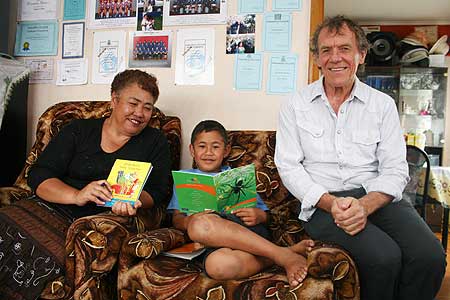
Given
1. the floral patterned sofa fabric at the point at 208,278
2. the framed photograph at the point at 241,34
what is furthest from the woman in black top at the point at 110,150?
the framed photograph at the point at 241,34

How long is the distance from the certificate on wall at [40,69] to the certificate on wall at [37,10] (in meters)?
0.26

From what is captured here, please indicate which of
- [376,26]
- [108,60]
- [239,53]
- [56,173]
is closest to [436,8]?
[376,26]

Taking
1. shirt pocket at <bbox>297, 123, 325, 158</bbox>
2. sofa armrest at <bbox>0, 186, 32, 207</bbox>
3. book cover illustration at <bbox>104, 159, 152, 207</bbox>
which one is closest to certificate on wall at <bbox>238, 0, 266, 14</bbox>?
shirt pocket at <bbox>297, 123, 325, 158</bbox>

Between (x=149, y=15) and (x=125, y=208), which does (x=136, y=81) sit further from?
(x=149, y=15)

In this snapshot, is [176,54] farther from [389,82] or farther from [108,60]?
[389,82]

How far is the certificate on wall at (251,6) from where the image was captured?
7.16 ft

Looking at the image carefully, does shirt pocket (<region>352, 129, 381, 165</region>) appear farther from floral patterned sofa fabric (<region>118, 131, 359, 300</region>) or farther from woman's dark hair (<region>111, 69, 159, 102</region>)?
woman's dark hair (<region>111, 69, 159, 102</region>)

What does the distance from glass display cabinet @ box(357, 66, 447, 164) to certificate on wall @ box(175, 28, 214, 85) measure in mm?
3184

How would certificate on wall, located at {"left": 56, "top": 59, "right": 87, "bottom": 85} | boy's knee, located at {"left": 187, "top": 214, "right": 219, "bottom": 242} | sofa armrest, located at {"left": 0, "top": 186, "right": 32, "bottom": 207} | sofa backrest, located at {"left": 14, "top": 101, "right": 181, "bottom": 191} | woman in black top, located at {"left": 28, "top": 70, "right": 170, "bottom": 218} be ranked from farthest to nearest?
certificate on wall, located at {"left": 56, "top": 59, "right": 87, "bottom": 85} < sofa backrest, located at {"left": 14, "top": 101, "right": 181, "bottom": 191} < sofa armrest, located at {"left": 0, "top": 186, "right": 32, "bottom": 207} < woman in black top, located at {"left": 28, "top": 70, "right": 170, "bottom": 218} < boy's knee, located at {"left": 187, "top": 214, "right": 219, "bottom": 242}

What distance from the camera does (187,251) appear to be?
147 centimetres

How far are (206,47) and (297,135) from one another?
2.83 ft

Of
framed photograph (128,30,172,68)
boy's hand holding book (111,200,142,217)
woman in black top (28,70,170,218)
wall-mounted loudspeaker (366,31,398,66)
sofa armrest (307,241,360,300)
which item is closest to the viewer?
sofa armrest (307,241,360,300)

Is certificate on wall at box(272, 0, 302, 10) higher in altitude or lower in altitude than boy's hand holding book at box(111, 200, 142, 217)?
higher

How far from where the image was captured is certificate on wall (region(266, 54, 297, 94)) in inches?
A: 84.4
